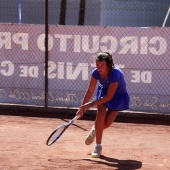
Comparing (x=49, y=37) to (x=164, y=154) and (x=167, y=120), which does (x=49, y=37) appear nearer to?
(x=167, y=120)

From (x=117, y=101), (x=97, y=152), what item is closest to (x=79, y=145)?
(x=97, y=152)

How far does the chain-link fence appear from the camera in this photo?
10.3 metres

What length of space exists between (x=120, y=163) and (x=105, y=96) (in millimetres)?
811

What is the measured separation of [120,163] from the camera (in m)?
6.56

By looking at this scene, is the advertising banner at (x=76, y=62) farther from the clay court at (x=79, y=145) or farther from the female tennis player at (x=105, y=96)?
the female tennis player at (x=105, y=96)

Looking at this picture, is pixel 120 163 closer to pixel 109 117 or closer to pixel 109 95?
pixel 109 117

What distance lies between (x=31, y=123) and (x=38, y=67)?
1531 mm

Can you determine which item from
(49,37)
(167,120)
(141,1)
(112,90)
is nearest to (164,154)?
(112,90)

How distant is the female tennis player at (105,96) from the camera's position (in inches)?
262

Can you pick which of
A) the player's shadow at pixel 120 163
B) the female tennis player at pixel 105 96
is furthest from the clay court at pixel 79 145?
the female tennis player at pixel 105 96

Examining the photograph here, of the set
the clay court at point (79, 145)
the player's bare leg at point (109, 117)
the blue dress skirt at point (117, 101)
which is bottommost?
the clay court at point (79, 145)

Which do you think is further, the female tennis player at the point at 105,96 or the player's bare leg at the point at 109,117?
the player's bare leg at the point at 109,117

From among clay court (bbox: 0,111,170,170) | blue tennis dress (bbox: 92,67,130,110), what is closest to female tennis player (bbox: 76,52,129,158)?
blue tennis dress (bbox: 92,67,130,110)

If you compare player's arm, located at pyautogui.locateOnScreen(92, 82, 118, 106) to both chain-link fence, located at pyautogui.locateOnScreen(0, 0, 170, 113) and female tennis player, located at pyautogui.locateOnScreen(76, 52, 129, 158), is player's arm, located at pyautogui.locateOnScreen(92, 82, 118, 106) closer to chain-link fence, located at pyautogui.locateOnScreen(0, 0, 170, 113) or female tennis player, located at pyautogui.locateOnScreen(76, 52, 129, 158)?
female tennis player, located at pyautogui.locateOnScreen(76, 52, 129, 158)
